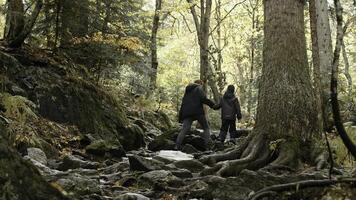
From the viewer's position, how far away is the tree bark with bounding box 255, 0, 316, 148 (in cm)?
→ 789

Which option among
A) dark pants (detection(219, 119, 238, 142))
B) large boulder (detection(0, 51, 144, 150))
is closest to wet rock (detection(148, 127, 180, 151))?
large boulder (detection(0, 51, 144, 150))

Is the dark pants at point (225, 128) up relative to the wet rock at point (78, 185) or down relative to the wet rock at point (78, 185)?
up

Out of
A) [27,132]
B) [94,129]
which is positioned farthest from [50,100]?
[27,132]

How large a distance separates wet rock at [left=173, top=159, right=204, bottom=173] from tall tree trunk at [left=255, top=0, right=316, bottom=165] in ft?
3.96

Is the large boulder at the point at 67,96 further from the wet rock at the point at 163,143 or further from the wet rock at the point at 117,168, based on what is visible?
the wet rock at the point at 117,168

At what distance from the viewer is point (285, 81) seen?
320 inches

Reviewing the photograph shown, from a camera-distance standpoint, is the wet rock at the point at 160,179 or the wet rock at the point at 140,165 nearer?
the wet rock at the point at 160,179

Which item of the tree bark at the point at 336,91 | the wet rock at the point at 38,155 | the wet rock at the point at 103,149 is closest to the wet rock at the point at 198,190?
the tree bark at the point at 336,91

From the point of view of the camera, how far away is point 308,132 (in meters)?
7.90

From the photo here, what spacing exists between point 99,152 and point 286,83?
456cm

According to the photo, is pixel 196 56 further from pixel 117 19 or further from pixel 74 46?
pixel 74 46

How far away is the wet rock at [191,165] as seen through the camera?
8.23 meters

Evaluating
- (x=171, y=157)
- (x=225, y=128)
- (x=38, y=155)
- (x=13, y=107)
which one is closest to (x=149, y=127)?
(x=225, y=128)

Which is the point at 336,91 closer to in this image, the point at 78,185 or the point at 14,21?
the point at 78,185
